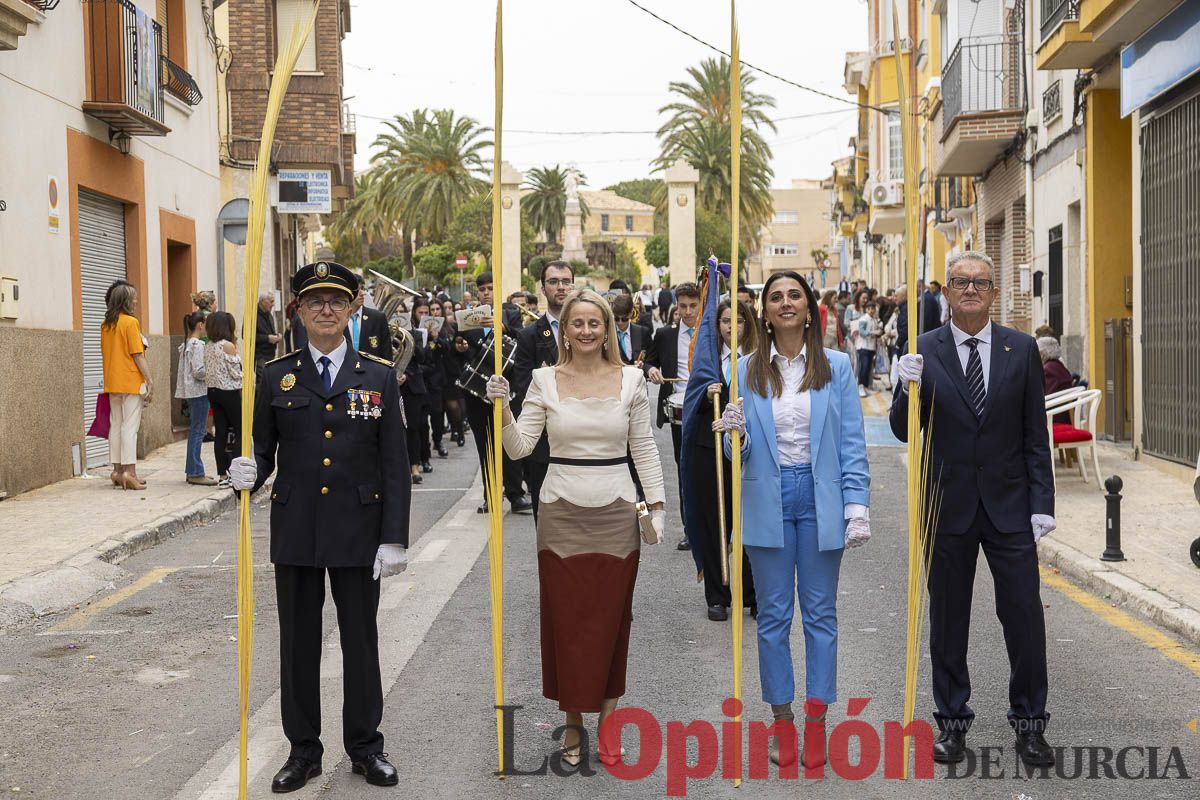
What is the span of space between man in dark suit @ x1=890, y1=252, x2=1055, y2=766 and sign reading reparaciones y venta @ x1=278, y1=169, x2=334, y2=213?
22.2 m

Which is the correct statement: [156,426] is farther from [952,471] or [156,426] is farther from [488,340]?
[952,471]

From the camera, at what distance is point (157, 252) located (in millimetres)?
19406

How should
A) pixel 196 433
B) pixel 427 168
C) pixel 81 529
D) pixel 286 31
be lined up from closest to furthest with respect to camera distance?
pixel 81 529 < pixel 196 433 < pixel 286 31 < pixel 427 168

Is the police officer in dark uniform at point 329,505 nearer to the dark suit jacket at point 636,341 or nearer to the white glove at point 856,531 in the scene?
the white glove at point 856,531

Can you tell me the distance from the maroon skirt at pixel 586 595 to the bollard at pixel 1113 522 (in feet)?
16.2

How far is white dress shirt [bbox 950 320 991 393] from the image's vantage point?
5395mm

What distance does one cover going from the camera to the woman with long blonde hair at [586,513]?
5277 mm

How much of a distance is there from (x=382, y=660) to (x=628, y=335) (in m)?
3.92

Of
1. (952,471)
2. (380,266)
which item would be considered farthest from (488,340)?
(380,266)

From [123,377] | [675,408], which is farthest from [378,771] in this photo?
[123,377]

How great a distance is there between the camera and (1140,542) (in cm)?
998

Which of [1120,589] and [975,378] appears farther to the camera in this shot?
[1120,589]

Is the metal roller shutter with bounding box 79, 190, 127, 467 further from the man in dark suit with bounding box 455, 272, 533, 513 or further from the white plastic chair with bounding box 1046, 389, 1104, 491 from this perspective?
the white plastic chair with bounding box 1046, 389, 1104, 491

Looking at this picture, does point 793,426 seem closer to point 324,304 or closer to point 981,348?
point 981,348
